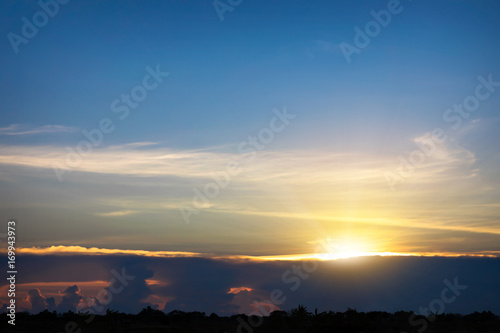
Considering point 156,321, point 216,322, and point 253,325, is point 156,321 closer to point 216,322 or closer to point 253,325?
point 216,322

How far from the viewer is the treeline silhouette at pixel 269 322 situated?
45.0 metres

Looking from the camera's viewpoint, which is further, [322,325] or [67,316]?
[67,316]

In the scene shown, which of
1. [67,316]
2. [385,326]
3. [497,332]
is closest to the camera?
[497,332]

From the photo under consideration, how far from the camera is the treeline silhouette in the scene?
44969 millimetres

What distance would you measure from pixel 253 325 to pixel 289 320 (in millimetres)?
3965

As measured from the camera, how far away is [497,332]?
43250 millimetres

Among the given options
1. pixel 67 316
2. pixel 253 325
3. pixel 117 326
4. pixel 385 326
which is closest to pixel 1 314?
Result: pixel 67 316

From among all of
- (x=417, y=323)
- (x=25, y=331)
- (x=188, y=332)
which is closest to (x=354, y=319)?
(x=417, y=323)

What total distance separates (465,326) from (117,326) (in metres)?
34.0

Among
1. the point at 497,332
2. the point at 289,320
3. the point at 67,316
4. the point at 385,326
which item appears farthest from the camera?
the point at 67,316

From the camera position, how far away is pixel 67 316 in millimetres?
56406

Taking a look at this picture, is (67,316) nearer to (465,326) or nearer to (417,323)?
(417,323)

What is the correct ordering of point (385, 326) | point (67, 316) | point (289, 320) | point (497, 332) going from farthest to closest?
point (67, 316) < point (289, 320) < point (385, 326) < point (497, 332)

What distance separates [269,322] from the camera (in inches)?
2010
